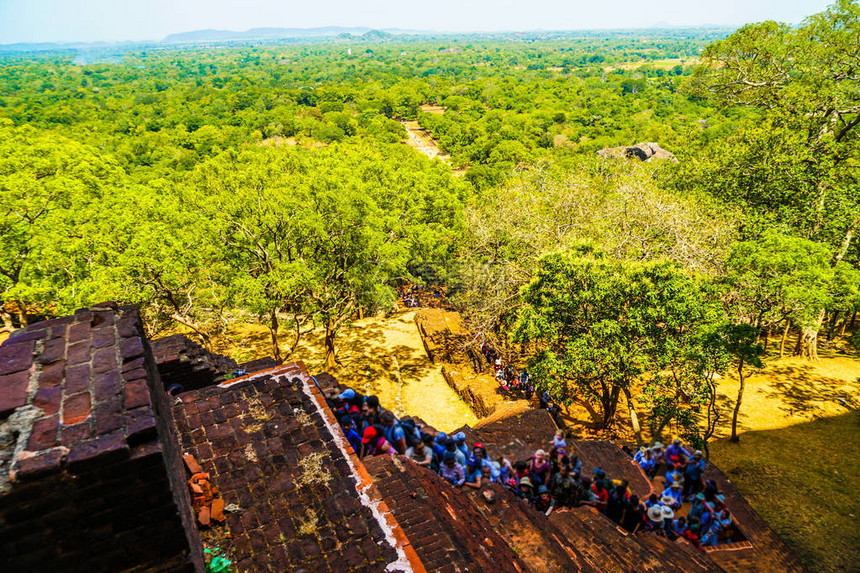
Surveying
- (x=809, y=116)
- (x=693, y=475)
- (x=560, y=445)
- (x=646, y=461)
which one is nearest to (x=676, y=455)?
(x=646, y=461)

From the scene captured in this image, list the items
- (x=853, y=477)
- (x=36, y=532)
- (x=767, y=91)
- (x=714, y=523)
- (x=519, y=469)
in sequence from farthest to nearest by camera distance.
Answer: (x=767, y=91), (x=853, y=477), (x=519, y=469), (x=714, y=523), (x=36, y=532)

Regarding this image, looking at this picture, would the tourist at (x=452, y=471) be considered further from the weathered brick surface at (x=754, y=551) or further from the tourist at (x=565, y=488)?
the weathered brick surface at (x=754, y=551)

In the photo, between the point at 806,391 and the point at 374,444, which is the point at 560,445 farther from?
the point at 806,391

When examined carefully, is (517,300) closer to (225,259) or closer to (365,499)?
(225,259)

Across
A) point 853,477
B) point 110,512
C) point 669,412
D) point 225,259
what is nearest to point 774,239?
point 669,412

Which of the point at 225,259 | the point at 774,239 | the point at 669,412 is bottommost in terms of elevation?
the point at 669,412

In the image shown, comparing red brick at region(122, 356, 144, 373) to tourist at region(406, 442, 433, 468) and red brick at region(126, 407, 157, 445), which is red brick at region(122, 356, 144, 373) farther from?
tourist at region(406, 442, 433, 468)
